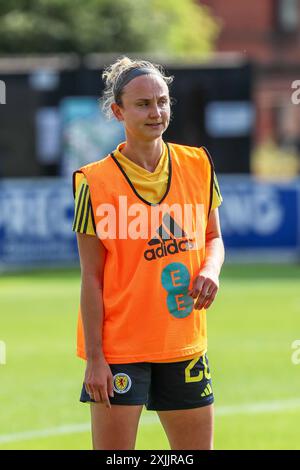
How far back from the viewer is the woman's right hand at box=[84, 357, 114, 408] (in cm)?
534

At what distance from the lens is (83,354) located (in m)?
5.53

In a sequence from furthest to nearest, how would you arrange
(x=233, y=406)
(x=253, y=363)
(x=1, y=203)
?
(x=1, y=203) → (x=253, y=363) → (x=233, y=406)

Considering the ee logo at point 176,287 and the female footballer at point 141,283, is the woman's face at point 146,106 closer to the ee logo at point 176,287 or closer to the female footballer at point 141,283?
the female footballer at point 141,283

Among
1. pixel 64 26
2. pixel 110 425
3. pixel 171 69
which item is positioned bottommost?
pixel 110 425

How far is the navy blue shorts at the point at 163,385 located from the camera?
541 centimetres

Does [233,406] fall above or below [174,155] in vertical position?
below

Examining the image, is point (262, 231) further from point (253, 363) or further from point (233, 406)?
point (233, 406)

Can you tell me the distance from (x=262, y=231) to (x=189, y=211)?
18.1m

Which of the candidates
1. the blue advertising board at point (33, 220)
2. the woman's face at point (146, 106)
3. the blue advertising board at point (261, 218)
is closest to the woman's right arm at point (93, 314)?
the woman's face at point (146, 106)

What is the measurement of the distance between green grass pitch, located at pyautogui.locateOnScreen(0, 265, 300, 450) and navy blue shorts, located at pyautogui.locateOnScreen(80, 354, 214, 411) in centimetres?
273

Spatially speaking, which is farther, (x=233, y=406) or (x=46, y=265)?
(x=46, y=265)

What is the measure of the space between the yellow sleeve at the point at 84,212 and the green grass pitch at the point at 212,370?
314cm

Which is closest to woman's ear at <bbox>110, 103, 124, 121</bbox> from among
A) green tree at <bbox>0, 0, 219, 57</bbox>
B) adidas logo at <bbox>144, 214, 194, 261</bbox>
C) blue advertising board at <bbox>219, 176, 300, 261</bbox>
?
adidas logo at <bbox>144, 214, 194, 261</bbox>
